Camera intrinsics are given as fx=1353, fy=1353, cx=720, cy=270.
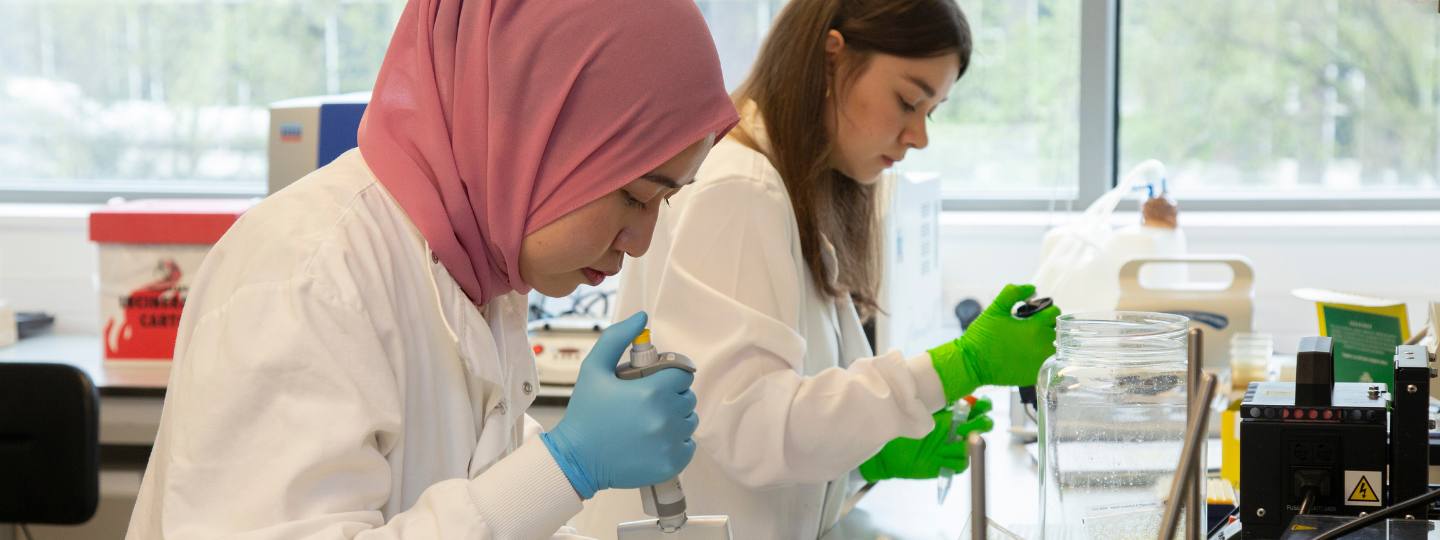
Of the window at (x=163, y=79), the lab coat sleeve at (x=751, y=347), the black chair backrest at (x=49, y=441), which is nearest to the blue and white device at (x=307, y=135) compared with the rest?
the black chair backrest at (x=49, y=441)

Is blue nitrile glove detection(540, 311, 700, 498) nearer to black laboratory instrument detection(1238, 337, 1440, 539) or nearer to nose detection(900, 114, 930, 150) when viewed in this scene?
black laboratory instrument detection(1238, 337, 1440, 539)

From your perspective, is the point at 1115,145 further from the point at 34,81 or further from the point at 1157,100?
the point at 34,81

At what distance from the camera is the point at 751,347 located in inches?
61.5

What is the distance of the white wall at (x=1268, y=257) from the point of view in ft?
10.3

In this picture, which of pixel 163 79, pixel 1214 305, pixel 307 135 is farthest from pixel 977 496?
pixel 163 79

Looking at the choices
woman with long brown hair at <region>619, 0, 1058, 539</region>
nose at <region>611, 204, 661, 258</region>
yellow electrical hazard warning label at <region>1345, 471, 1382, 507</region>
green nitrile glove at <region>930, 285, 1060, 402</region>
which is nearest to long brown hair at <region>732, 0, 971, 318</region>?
woman with long brown hair at <region>619, 0, 1058, 539</region>

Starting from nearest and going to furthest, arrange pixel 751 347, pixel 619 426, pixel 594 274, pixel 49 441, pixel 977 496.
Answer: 1. pixel 977 496
2. pixel 619 426
3. pixel 594 274
4. pixel 751 347
5. pixel 49 441

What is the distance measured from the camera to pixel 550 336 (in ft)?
8.99

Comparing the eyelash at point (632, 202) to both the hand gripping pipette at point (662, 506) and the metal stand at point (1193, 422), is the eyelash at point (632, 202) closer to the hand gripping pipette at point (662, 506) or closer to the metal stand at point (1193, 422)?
the hand gripping pipette at point (662, 506)

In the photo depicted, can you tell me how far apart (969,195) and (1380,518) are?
2.51 meters

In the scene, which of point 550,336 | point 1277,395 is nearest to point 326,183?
point 1277,395

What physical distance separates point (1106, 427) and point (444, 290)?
739 mm

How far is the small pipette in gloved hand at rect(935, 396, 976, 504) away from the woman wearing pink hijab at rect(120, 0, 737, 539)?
0.83 m

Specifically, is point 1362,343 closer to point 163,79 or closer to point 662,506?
point 662,506
